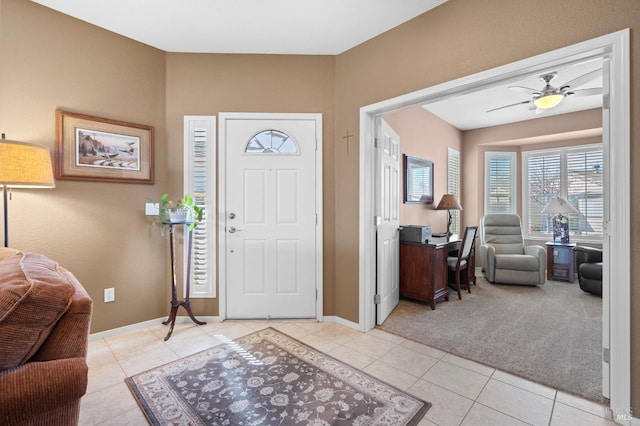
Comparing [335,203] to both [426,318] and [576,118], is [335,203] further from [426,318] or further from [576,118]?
[576,118]

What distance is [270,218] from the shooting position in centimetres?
307

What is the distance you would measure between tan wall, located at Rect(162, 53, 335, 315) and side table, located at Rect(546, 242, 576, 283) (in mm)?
4039

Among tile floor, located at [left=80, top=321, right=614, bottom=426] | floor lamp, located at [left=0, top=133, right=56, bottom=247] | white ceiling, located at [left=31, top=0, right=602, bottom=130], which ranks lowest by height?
tile floor, located at [left=80, top=321, right=614, bottom=426]

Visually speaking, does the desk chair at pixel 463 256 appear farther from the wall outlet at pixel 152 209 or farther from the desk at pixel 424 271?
the wall outlet at pixel 152 209

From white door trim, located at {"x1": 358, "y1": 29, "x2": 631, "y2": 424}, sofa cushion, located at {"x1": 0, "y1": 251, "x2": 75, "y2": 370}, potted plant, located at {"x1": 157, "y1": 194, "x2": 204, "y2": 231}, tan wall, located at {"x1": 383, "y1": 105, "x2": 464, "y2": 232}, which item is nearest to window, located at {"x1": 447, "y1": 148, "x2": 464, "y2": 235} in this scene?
tan wall, located at {"x1": 383, "y1": 105, "x2": 464, "y2": 232}

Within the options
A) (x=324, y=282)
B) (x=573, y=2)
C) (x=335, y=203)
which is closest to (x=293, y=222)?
(x=335, y=203)

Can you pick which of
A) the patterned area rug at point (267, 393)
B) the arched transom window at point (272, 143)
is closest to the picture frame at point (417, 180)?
the arched transom window at point (272, 143)

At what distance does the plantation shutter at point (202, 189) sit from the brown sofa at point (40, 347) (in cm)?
193

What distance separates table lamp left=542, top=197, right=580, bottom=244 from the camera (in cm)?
488

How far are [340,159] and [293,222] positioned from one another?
0.81m

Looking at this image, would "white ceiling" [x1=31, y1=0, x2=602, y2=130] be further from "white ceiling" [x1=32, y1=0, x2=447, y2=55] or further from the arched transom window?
the arched transom window

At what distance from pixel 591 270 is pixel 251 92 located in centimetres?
477

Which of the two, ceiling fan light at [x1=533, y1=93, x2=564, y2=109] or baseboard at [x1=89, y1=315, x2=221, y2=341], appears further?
ceiling fan light at [x1=533, y1=93, x2=564, y2=109]

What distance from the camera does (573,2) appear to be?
5.73 ft
